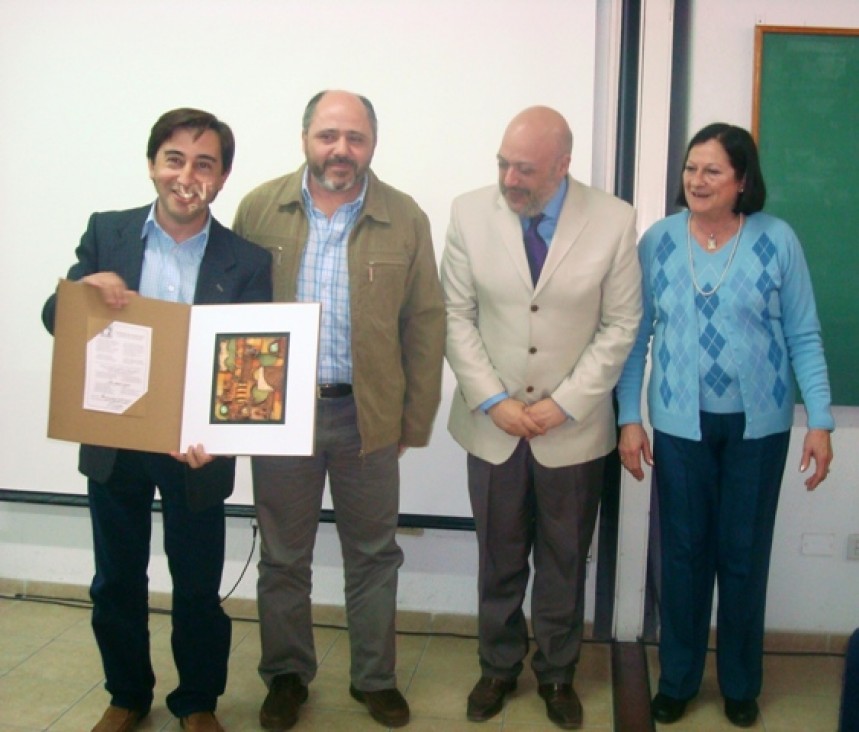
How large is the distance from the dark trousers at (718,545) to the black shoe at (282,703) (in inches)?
40.0

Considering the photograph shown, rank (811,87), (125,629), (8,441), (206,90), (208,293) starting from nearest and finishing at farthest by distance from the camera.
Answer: (208,293) → (125,629) → (811,87) → (206,90) → (8,441)

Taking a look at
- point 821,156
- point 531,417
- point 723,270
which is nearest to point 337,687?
point 531,417

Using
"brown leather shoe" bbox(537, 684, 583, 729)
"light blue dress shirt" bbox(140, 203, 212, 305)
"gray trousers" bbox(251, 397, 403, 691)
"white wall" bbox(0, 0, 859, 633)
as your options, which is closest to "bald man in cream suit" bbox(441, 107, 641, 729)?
"brown leather shoe" bbox(537, 684, 583, 729)

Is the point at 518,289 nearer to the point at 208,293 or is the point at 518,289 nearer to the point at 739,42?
the point at 208,293

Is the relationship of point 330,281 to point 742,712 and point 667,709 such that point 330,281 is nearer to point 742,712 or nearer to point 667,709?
point 667,709

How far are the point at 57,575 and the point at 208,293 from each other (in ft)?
5.64

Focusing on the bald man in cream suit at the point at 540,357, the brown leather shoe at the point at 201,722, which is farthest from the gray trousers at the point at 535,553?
the brown leather shoe at the point at 201,722

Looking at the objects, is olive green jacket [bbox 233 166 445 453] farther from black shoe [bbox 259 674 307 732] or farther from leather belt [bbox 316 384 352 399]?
black shoe [bbox 259 674 307 732]

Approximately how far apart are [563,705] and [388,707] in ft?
1.57

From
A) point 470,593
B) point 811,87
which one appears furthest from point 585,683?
point 811,87

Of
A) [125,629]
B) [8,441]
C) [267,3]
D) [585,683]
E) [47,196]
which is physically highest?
[267,3]

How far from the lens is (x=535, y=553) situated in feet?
8.06

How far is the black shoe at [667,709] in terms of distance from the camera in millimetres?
2430

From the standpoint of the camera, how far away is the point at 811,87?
2.64 m
